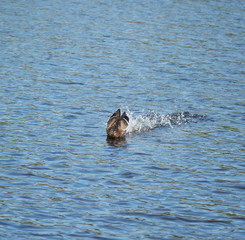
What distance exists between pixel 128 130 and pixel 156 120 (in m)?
1.09

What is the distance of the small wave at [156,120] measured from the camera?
14.8 metres

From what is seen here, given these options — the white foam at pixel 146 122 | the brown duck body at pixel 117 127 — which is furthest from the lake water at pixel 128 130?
the brown duck body at pixel 117 127

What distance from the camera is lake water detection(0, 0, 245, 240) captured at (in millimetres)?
9227

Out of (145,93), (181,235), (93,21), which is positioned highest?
(93,21)

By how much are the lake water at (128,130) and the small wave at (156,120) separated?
3 centimetres

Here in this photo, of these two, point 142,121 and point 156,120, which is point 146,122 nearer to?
point 142,121

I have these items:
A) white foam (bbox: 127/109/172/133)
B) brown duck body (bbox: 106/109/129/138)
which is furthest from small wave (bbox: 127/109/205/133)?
brown duck body (bbox: 106/109/129/138)

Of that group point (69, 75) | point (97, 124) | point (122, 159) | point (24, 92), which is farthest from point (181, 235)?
point (69, 75)

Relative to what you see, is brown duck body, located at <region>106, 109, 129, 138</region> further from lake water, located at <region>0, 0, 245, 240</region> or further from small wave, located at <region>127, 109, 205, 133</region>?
small wave, located at <region>127, 109, 205, 133</region>

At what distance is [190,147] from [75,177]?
348 cm

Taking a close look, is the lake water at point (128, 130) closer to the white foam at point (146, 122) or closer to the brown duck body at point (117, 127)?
the white foam at point (146, 122)

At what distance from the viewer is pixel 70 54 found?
23.6 metres

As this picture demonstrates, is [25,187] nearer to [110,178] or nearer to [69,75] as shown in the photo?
[110,178]

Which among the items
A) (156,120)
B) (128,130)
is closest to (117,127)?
(128,130)
